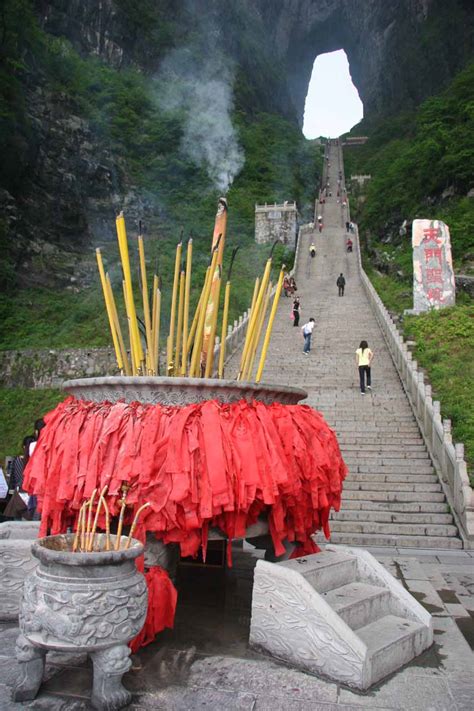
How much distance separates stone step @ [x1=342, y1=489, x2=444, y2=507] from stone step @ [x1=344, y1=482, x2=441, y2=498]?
0.30ft

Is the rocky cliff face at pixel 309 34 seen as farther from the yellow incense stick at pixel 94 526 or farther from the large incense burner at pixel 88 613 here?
the large incense burner at pixel 88 613

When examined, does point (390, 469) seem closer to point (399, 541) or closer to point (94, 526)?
point (399, 541)

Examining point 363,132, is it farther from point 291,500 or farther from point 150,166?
point 291,500

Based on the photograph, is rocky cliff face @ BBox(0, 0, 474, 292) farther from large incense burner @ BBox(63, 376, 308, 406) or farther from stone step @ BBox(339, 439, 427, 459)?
large incense burner @ BBox(63, 376, 308, 406)

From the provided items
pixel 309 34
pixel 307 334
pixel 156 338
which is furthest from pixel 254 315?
pixel 309 34

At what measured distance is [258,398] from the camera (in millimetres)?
3639

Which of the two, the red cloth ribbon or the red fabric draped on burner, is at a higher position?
the red fabric draped on burner

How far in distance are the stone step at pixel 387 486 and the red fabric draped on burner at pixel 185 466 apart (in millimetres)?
5035

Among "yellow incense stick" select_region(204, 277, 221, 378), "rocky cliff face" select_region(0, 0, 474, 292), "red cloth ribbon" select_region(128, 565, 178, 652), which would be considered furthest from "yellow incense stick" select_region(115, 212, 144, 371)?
"rocky cliff face" select_region(0, 0, 474, 292)

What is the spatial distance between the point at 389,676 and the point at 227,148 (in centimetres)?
3904

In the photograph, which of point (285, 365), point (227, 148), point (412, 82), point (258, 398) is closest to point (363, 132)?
point (412, 82)

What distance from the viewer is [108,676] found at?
2574mm

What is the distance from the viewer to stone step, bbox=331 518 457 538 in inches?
281

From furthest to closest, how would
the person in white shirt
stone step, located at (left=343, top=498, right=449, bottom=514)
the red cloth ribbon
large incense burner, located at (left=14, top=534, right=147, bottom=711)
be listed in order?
the person in white shirt < stone step, located at (left=343, top=498, right=449, bottom=514) < the red cloth ribbon < large incense burner, located at (left=14, top=534, right=147, bottom=711)
